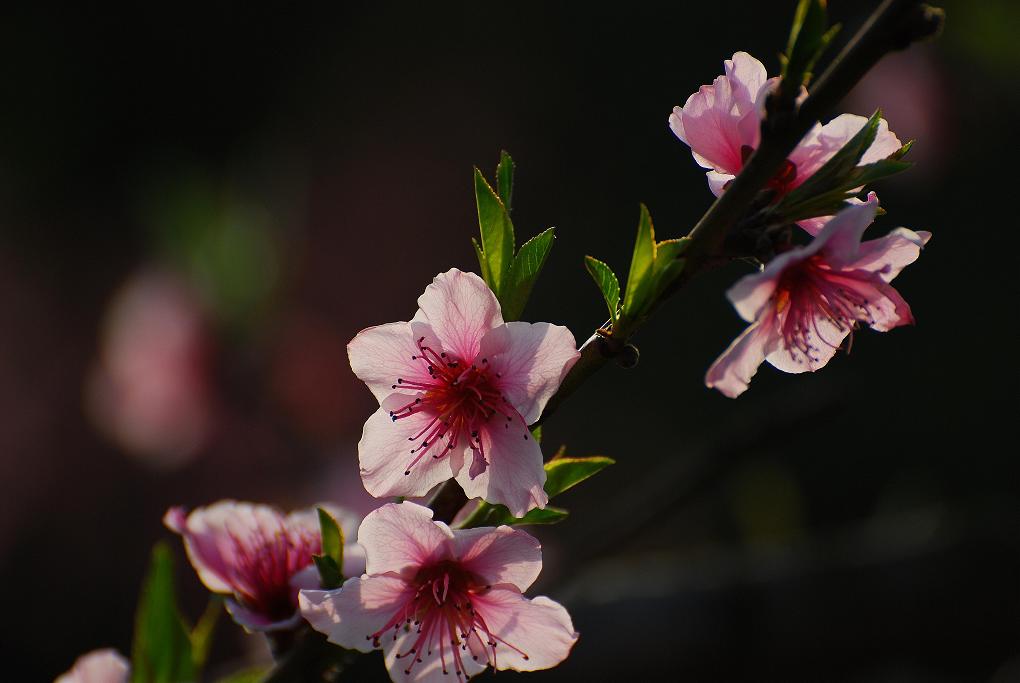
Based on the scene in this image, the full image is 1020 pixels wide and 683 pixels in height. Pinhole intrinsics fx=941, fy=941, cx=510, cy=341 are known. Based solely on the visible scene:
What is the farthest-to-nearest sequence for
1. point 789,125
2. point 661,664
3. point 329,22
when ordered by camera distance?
point 329,22
point 661,664
point 789,125

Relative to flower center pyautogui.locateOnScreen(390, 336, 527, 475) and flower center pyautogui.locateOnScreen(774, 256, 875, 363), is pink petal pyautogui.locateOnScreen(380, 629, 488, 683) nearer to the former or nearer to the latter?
flower center pyautogui.locateOnScreen(390, 336, 527, 475)

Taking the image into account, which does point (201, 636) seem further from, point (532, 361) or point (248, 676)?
point (532, 361)

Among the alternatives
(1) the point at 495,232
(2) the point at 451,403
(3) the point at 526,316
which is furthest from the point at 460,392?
(3) the point at 526,316

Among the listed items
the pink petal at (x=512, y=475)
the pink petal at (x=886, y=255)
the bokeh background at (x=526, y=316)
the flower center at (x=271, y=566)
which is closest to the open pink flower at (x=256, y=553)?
the flower center at (x=271, y=566)

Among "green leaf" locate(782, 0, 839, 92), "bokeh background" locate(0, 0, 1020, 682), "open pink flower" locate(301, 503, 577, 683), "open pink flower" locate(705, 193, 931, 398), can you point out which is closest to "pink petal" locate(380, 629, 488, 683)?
"open pink flower" locate(301, 503, 577, 683)

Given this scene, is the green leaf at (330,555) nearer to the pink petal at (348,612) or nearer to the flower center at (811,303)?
the pink petal at (348,612)

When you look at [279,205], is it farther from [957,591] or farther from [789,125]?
[789,125]

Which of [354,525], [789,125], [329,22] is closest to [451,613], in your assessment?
[354,525]
